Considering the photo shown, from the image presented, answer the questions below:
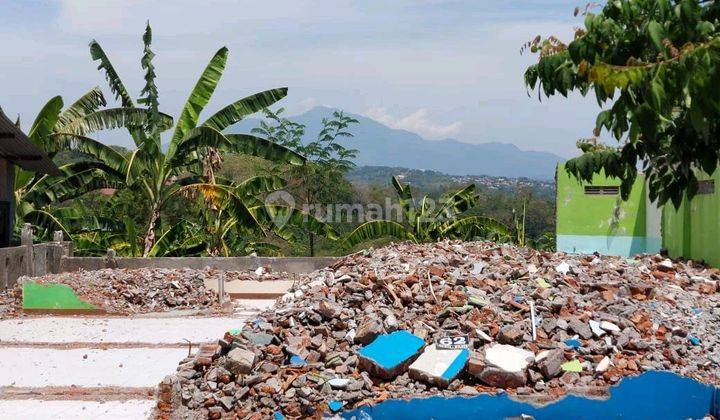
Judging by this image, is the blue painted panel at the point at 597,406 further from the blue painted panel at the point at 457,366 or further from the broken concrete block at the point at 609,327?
the broken concrete block at the point at 609,327

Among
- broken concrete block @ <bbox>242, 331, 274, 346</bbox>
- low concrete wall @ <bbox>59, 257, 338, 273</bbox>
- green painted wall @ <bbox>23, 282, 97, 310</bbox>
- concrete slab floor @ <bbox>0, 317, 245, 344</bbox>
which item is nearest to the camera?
broken concrete block @ <bbox>242, 331, 274, 346</bbox>

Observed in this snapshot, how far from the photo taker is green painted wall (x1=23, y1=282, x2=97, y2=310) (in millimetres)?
13172

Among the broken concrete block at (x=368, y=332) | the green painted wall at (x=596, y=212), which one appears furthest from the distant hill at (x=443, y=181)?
the broken concrete block at (x=368, y=332)

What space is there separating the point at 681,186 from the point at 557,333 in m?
4.20

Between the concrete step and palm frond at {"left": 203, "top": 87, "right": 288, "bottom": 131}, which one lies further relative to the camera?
palm frond at {"left": 203, "top": 87, "right": 288, "bottom": 131}

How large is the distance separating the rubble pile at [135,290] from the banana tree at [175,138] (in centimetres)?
226

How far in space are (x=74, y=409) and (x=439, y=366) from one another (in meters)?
3.32

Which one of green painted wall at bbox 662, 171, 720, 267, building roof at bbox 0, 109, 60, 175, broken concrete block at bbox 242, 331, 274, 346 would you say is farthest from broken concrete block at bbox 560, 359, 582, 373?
building roof at bbox 0, 109, 60, 175

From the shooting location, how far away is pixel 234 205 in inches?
645

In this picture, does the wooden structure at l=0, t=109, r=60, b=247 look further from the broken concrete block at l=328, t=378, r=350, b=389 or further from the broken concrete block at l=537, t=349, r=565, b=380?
the broken concrete block at l=537, t=349, r=565, b=380

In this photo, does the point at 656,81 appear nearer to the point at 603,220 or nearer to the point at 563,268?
the point at 563,268

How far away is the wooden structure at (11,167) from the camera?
15805 millimetres

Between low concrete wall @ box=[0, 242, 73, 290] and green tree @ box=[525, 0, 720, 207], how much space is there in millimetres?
12761

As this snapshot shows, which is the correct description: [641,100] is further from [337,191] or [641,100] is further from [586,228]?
[337,191]
